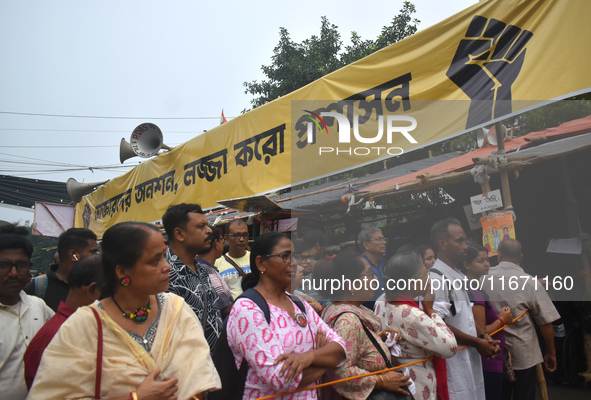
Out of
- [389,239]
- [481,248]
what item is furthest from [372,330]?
[389,239]

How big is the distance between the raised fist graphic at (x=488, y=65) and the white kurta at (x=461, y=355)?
48.6 inches

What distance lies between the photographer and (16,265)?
2.45 meters

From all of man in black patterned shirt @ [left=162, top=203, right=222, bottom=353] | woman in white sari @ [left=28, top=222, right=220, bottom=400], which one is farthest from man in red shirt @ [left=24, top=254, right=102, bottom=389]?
woman in white sari @ [left=28, top=222, right=220, bottom=400]

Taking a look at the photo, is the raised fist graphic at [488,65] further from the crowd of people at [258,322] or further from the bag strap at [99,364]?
the bag strap at [99,364]

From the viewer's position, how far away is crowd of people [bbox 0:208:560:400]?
1644mm

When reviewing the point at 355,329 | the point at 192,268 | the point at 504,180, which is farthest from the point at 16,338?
the point at 504,180

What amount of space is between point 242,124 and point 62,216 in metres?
8.51

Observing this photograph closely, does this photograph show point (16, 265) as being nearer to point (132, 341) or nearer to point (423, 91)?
point (132, 341)

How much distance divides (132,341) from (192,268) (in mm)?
1226

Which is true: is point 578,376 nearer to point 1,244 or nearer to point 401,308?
point 401,308

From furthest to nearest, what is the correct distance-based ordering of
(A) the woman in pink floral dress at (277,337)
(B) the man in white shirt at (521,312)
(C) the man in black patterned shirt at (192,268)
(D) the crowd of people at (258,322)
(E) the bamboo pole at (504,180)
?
(E) the bamboo pole at (504,180) → (B) the man in white shirt at (521,312) → (C) the man in black patterned shirt at (192,268) → (A) the woman in pink floral dress at (277,337) → (D) the crowd of people at (258,322)

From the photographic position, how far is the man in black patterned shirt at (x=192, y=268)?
262cm

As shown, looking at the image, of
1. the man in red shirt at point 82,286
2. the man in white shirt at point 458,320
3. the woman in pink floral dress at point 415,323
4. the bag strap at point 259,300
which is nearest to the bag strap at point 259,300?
the bag strap at point 259,300

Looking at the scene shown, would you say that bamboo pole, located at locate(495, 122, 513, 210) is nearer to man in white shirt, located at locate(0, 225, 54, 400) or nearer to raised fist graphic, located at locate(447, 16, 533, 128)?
raised fist graphic, located at locate(447, 16, 533, 128)
